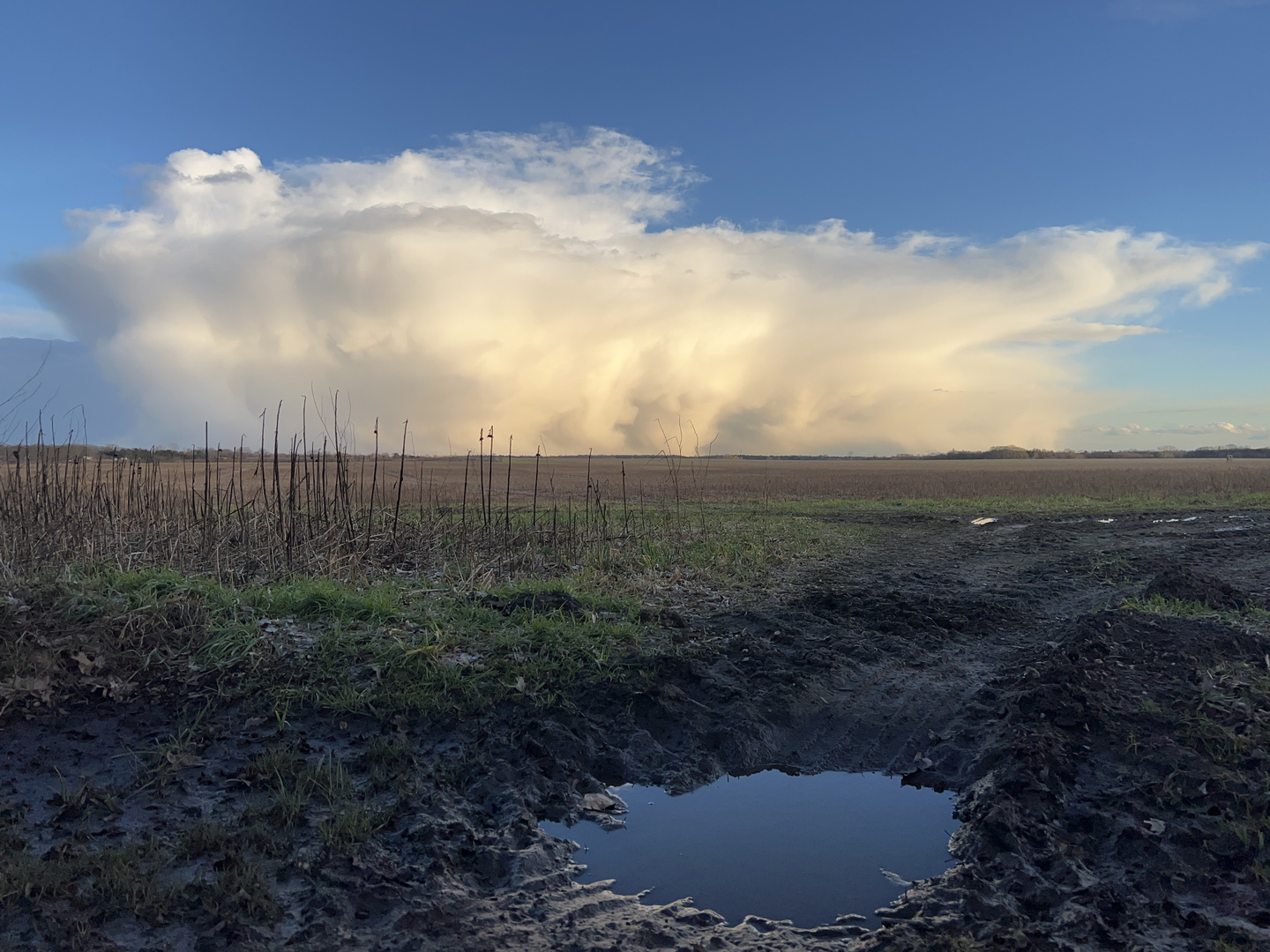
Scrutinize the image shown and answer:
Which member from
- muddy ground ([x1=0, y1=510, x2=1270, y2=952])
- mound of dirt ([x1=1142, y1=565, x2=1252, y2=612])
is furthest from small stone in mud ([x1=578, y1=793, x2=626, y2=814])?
mound of dirt ([x1=1142, y1=565, x2=1252, y2=612])

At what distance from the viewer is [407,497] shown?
29.8m

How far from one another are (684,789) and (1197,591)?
23.3 feet

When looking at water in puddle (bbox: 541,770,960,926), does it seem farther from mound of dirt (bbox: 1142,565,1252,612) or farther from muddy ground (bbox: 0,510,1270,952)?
mound of dirt (bbox: 1142,565,1252,612)

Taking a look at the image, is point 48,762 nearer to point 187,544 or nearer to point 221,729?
point 221,729

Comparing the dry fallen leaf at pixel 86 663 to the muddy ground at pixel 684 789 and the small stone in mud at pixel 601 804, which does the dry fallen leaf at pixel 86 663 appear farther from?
the small stone in mud at pixel 601 804

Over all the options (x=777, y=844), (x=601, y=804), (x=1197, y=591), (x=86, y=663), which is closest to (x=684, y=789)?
(x=601, y=804)

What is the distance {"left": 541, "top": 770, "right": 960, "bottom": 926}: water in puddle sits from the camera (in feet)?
11.7

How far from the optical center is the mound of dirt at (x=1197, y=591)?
826 centimetres

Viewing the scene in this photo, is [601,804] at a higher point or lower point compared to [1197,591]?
lower

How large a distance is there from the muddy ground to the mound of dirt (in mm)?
886

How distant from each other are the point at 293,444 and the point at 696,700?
293 inches

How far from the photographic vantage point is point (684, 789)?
15.6ft

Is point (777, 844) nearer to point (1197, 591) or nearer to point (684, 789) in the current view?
point (684, 789)

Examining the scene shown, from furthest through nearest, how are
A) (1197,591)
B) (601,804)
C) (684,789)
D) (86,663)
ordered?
(1197,591)
(86,663)
(684,789)
(601,804)
